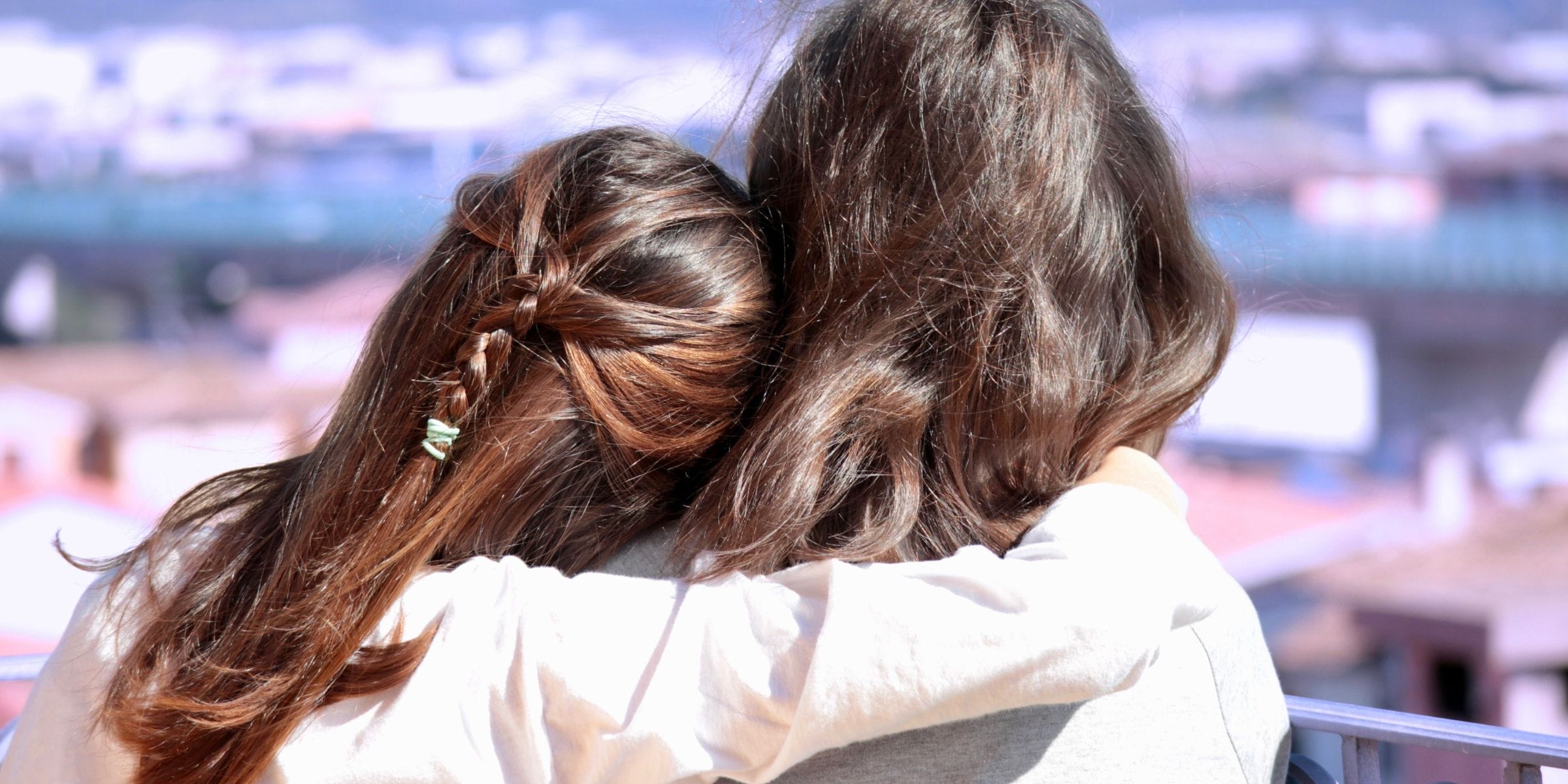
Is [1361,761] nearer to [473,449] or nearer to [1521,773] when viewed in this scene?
[1521,773]

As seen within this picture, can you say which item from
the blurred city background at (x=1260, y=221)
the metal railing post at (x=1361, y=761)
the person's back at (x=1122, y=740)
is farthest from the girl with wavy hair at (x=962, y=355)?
the blurred city background at (x=1260, y=221)

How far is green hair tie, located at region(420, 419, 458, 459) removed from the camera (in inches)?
24.9

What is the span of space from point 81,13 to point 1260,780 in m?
21.3

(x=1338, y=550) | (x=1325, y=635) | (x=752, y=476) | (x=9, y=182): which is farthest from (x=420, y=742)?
(x=9, y=182)

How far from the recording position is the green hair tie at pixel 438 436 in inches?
24.9

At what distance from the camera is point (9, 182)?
16203mm

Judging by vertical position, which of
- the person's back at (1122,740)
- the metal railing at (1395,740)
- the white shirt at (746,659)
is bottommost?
the metal railing at (1395,740)

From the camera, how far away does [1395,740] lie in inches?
30.4

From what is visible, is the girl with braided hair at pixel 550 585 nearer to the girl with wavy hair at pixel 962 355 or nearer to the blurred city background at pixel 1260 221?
the girl with wavy hair at pixel 962 355

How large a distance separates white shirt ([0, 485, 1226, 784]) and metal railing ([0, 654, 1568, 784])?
261mm

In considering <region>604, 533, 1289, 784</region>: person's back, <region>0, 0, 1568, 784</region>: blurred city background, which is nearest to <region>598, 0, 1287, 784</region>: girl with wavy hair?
<region>604, 533, 1289, 784</region>: person's back

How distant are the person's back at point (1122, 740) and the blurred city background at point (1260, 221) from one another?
556cm

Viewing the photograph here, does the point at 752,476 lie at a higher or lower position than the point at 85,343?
higher

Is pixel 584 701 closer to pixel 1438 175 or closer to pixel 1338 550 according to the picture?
pixel 1338 550
